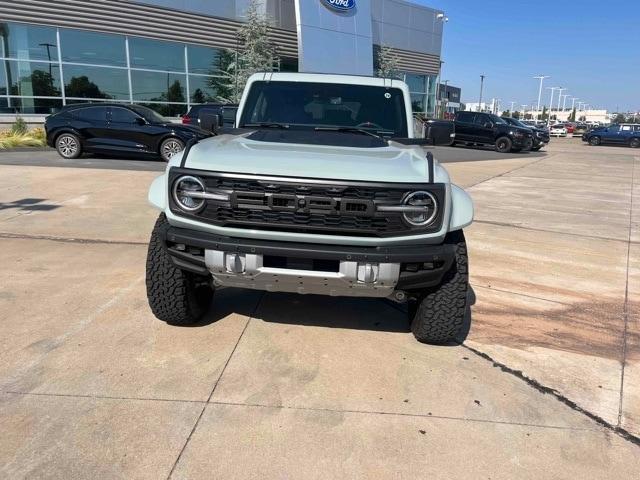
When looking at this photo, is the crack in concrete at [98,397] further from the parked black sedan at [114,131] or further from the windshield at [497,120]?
the windshield at [497,120]

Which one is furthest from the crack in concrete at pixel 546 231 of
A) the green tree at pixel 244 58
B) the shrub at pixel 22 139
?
the green tree at pixel 244 58

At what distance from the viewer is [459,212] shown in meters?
3.19

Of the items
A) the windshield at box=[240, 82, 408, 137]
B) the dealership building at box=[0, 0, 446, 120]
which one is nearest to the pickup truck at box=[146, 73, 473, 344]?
the windshield at box=[240, 82, 408, 137]

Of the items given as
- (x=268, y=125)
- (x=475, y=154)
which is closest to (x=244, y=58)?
(x=475, y=154)

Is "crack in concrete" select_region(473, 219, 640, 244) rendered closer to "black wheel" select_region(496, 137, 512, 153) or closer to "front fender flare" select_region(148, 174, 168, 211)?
"front fender flare" select_region(148, 174, 168, 211)

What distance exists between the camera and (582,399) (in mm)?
3055

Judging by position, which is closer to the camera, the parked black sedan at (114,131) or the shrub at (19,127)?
the parked black sedan at (114,131)

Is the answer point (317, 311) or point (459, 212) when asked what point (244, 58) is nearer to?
point (317, 311)

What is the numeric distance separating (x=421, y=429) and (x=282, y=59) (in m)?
25.4

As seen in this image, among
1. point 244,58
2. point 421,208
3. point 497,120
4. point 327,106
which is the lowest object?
point 421,208

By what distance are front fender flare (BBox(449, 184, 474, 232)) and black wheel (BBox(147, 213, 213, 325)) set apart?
1612 millimetres

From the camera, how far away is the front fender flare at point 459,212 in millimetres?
3146

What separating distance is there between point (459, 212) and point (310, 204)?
3.13 ft

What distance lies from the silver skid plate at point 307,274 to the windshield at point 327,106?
1729mm
